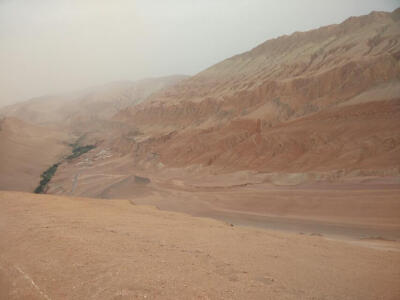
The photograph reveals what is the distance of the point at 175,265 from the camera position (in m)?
4.96

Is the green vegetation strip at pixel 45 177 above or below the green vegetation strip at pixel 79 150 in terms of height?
below

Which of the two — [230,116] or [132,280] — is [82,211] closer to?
[132,280]

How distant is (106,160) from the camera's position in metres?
38.9

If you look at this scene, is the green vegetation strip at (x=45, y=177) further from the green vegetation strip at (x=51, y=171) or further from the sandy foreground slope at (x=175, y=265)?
the sandy foreground slope at (x=175, y=265)

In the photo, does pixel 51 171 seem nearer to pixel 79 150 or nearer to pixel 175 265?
pixel 79 150

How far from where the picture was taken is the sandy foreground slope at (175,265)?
412 cm

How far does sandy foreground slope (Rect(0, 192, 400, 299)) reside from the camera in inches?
162

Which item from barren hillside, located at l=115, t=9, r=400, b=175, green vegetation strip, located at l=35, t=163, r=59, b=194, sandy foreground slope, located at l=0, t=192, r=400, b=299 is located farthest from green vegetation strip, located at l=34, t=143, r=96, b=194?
sandy foreground slope, located at l=0, t=192, r=400, b=299

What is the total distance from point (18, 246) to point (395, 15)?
46.8 metres

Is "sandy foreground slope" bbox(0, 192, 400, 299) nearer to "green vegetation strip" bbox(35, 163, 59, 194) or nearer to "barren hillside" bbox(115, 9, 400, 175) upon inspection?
"barren hillside" bbox(115, 9, 400, 175)

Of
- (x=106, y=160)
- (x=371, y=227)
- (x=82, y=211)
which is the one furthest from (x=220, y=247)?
(x=106, y=160)

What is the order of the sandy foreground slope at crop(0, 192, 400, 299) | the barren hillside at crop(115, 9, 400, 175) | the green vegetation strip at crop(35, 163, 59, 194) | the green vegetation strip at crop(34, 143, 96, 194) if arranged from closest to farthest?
1. the sandy foreground slope at crop(0, 192, 400, 299)
2. the barren hillside at crop(115, 9, 400, 175)
3. the green vegetation strip at crop(35, 163, 59, 194)
4. the green vegetation strip at crop(34, 143, 96, 194)

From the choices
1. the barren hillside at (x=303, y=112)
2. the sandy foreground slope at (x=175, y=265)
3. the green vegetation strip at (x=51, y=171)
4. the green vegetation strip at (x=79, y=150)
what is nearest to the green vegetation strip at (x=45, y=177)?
the green vegetation strip at (x=51, y=171)

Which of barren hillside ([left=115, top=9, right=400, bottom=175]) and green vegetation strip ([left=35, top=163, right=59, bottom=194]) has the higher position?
barren hillside ([left=115, top=9, right=400, bottom=175])
